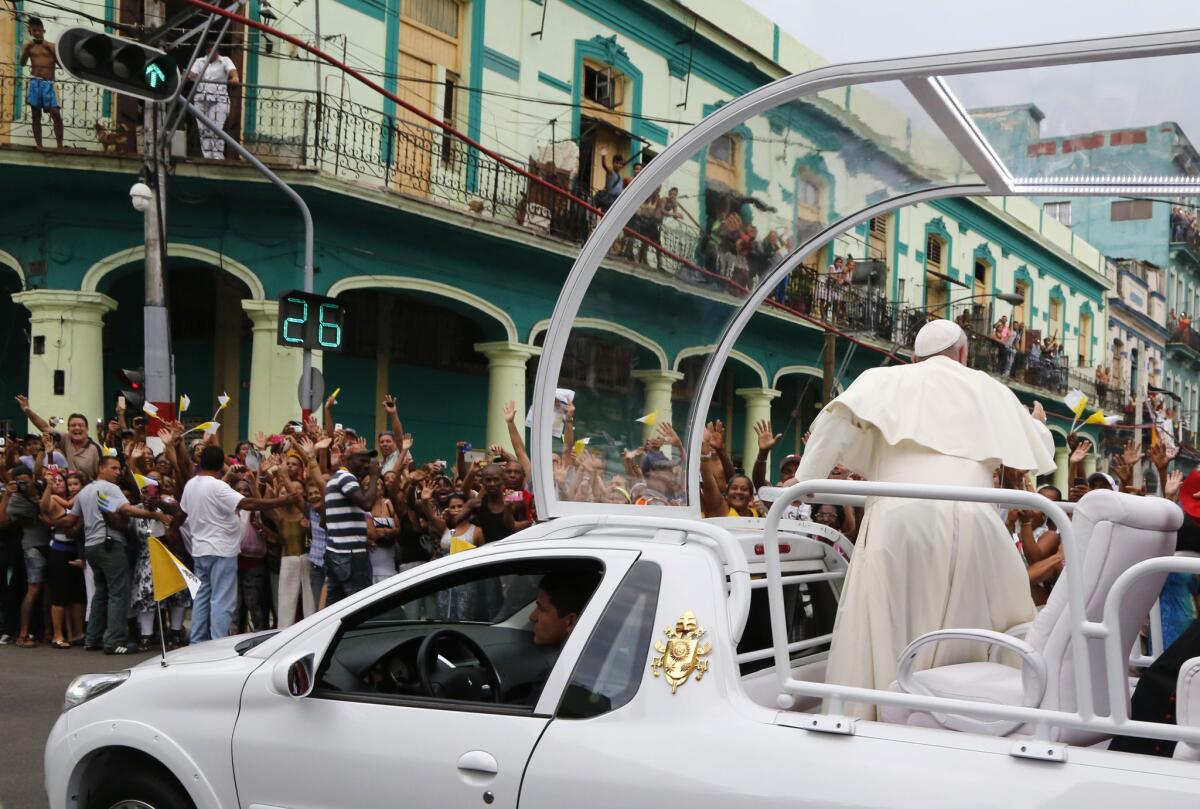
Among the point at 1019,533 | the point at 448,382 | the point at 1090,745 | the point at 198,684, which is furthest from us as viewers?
the point at 448,382

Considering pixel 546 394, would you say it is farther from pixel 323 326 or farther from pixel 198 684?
pixel 323 326

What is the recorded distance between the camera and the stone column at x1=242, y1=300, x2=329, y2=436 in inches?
647

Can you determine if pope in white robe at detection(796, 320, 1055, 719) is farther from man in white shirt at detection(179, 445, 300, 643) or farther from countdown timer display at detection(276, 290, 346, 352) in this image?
countdown timer display at detection(276, 290, 346, 352)

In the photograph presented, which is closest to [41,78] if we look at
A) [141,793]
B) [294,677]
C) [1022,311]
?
[141,793]

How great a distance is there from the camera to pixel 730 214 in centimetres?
542

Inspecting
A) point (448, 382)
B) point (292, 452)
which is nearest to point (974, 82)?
point (292, 452)

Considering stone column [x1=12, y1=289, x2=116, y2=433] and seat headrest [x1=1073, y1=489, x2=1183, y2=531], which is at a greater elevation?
stone column [x1=12, y1=289, x2=116, y2=433]

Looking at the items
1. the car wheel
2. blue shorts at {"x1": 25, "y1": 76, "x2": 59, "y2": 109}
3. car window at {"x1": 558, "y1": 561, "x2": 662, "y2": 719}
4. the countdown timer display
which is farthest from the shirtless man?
car window at {"x1": 558, "y1": 561, "x2": 662, "y2": 719}

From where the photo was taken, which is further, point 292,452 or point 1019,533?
point 292,452

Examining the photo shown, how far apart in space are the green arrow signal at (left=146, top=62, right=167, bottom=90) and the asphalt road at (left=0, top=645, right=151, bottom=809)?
15.8 feet

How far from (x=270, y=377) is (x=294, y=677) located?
1325 centimetres

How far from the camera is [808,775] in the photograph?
3.04 m

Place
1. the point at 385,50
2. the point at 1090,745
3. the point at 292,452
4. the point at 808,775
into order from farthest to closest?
the point at 385,50 < the point at 292,452 < the point at 1090,745 < the point at 808,775

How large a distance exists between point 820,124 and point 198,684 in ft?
10.4
